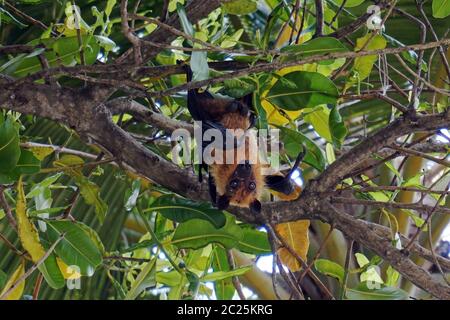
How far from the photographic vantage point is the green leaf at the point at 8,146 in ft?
5.57

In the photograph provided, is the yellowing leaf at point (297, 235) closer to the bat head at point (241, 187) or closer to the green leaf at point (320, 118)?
the bat head at point (241, 187)

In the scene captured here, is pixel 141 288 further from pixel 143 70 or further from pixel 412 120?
pixel 412 120

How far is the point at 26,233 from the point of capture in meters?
1.79

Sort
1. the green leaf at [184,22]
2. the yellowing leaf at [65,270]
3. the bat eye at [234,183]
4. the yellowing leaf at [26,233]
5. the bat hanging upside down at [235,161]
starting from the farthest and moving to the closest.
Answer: the bat eye at [234,183] → the bat hanging upside down at [235,161] → the yellowing leaf at [65,270] → the yellowing leaf at [26,233] → the green leaf at [184,22]

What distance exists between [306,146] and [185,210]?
0.39 m

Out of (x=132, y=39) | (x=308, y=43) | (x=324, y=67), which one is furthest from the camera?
(x=324, y=67)

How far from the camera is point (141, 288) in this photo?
1.89m

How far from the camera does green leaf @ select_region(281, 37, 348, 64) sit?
168 cm

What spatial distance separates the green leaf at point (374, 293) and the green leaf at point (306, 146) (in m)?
0.37

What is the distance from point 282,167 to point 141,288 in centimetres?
69

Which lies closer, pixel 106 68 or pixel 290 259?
pixel 106 68

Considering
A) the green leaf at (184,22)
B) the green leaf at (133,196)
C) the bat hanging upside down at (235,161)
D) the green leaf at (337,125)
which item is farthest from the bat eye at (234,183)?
the green leaf at (184,22)

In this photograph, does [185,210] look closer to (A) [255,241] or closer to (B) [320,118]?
(A) [255,241]
